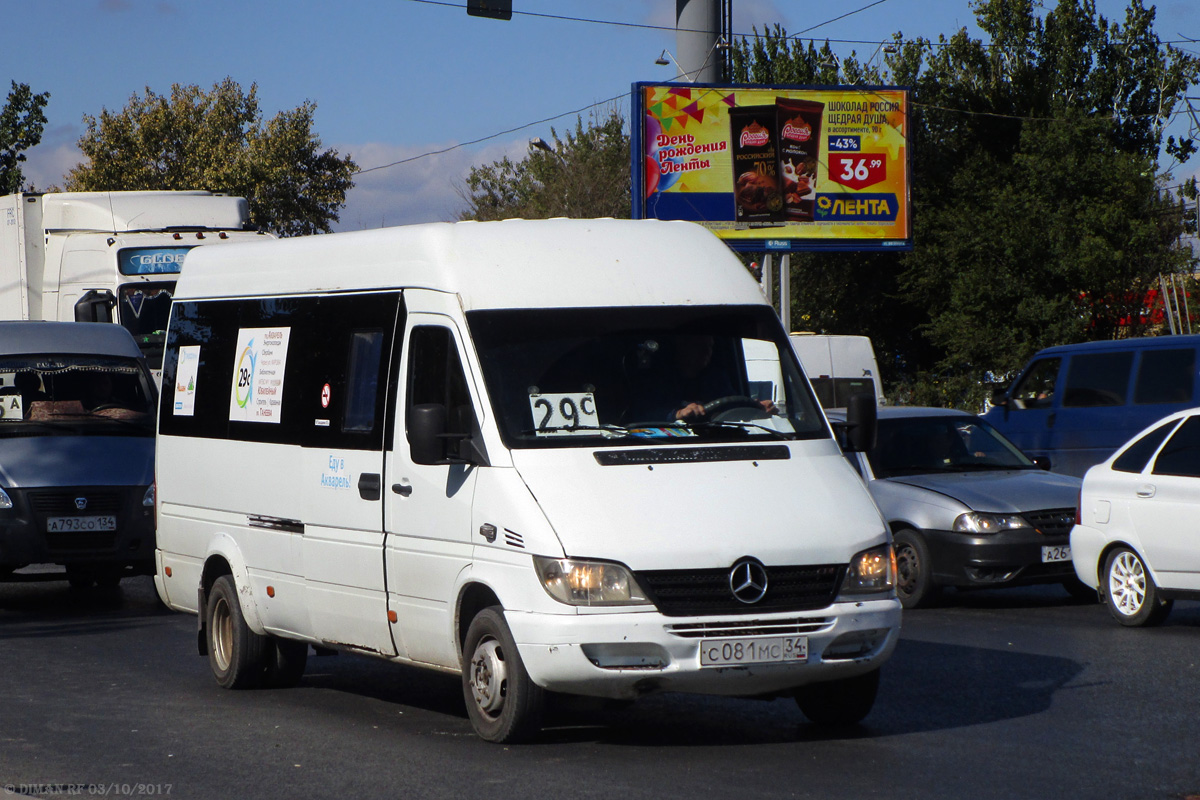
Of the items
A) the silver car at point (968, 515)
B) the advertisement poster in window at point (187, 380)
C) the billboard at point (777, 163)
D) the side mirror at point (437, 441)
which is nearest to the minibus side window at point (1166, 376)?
the silver car at point (968, 515)

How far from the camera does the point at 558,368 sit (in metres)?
7.79

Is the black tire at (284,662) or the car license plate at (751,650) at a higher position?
the car license plate at (751,650)

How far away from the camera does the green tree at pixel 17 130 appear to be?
4259 centimetres

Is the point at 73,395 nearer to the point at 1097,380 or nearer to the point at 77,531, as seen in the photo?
the point at 77,531

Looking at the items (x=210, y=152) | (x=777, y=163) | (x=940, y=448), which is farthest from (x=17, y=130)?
(x=940, y=448)

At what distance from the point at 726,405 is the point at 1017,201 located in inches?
1356

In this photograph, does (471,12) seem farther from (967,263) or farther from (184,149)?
(184,149)

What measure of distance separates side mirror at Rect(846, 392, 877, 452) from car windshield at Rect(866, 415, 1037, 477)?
5552mm

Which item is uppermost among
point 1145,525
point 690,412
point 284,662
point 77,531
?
point 690,412

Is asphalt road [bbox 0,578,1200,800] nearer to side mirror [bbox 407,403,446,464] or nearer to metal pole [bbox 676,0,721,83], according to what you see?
side mirror [bbox 407,403,446,464]

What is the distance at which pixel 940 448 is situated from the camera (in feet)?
47.4

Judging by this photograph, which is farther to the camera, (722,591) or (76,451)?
(76,451)

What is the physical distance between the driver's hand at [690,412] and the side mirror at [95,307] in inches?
533

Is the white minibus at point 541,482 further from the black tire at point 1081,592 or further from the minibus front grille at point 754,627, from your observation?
the black tire at point 1081,592
